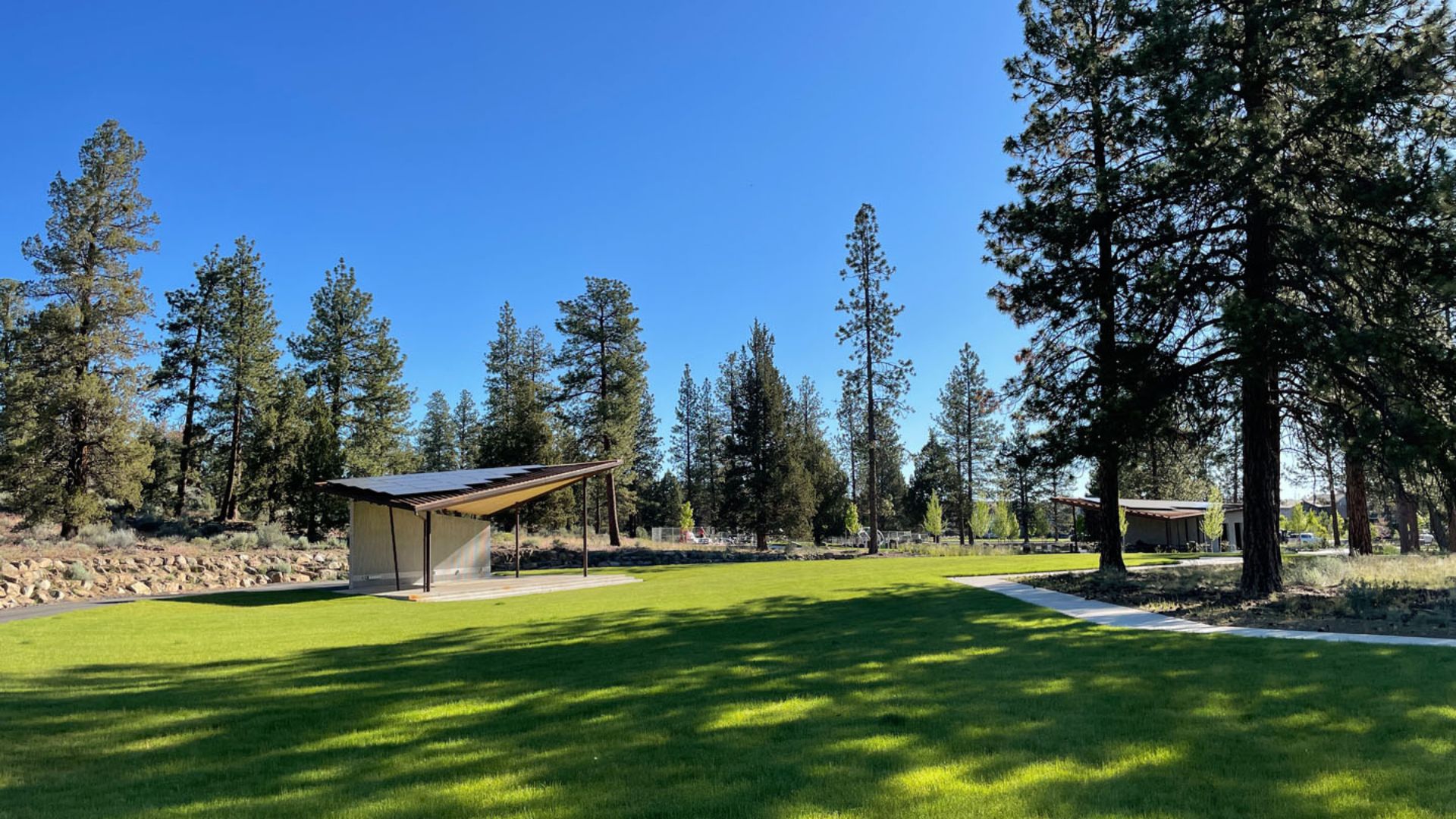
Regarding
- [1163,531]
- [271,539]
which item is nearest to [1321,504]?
[1163,531]

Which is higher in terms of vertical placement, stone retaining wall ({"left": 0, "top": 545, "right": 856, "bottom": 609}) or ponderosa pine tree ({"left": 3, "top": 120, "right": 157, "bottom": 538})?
ponderosa pine tree ({"left": 3, "top": 120, "right": 157, "bottom": 538})

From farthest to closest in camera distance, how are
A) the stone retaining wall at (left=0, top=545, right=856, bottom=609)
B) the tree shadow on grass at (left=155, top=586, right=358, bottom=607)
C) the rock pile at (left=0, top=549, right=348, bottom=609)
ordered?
the stone retaining wall at (left=0, top=545, right=856, bottom=609) < the rock pile at (left=0, top=549, right=348, bottom=609) < the tree shadow on grass at (left=155, top=586, right=358, bottom=607)

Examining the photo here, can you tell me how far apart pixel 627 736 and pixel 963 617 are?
633cm

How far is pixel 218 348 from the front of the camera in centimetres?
3212

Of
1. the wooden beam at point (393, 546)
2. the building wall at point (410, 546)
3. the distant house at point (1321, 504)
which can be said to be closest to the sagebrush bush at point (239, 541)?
the building wall at point (410, 546)

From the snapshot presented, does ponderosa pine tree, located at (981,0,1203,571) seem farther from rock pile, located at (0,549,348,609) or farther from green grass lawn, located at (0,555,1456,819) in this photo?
rock pile, located at (0,549,348,609)

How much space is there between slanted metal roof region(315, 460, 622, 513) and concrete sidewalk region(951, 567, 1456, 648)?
10.6 metres

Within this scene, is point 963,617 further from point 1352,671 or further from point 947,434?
point 947,434

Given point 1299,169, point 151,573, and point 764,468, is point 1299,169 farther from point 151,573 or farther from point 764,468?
point 764,468

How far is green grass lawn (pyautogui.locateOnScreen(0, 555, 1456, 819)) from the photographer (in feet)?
11.6

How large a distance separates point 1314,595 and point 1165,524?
31.7m

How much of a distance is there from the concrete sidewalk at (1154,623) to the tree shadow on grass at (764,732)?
0.70m

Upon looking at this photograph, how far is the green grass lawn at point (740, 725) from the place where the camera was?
140 inches

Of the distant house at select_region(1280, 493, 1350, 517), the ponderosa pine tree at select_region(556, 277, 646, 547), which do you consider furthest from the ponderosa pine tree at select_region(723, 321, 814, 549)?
the distant house at select_region(1280, 493, 1350, 517)
